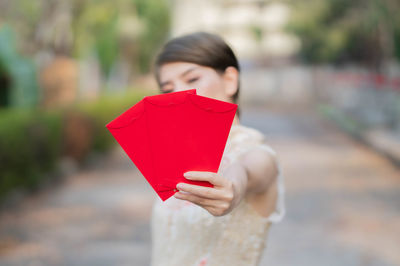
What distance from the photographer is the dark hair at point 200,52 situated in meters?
1.49

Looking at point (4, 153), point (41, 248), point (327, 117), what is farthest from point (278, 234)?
point (327, 117)

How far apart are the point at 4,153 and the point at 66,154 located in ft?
9.55

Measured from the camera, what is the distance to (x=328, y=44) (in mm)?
17781

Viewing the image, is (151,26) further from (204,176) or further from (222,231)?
(204,176)

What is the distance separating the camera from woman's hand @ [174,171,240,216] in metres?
1.08

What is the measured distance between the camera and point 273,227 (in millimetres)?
5691

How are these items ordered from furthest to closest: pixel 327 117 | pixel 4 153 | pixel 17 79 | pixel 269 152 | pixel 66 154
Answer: pixel 327 117, pixel 17 79, pixel 66 154, pixel 4 153, pixel 269 152

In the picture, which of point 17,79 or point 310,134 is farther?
point 310,134

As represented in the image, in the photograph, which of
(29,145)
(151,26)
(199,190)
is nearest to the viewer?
(199,190)

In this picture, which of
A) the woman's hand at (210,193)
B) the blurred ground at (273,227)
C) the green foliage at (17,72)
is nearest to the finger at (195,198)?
the woman's hand at (210,193)

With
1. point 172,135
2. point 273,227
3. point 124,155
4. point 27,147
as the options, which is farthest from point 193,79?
point 124,155

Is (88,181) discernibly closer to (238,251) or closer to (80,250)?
(80,250)

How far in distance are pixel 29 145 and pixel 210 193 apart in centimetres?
700

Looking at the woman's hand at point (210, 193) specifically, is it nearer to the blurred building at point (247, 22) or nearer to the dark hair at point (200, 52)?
the dark hair at point (200, 52)
